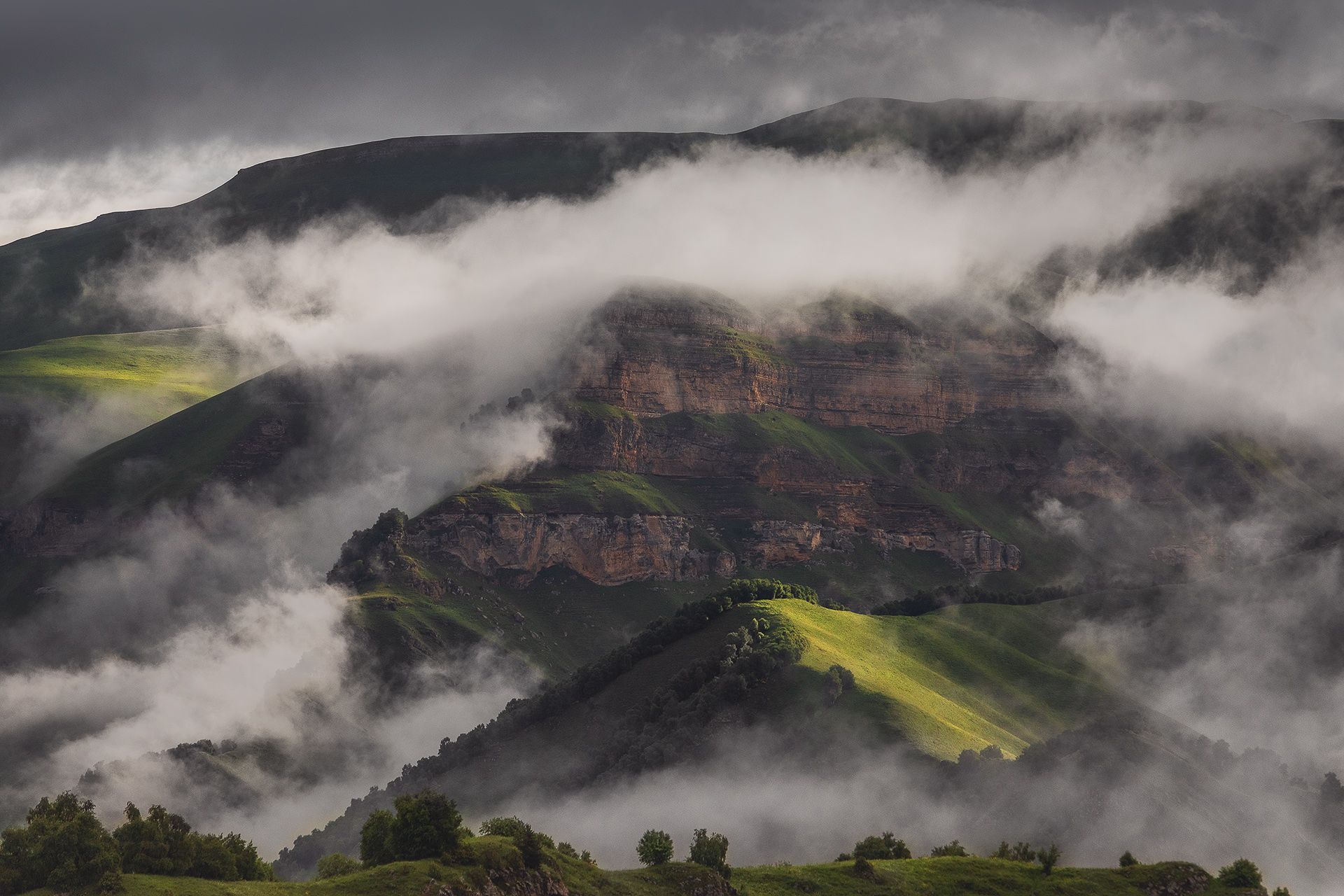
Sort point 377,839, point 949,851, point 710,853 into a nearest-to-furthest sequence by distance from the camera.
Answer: point 377,839 < point 710,853 < point 949,851

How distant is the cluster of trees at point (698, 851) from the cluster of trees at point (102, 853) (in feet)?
113

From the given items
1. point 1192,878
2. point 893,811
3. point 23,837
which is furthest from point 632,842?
point 23,837

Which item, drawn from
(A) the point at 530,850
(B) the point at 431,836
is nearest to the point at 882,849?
(A) the point at 530,850

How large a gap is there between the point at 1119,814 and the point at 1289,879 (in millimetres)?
23265

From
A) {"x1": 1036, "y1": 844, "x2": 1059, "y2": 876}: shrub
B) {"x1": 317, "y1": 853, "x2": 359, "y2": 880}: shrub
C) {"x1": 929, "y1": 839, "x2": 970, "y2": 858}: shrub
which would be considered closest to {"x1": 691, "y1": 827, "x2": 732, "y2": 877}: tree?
{"x1": 929, "y1": 839, "x2": 970, "y2": 858}: shrub

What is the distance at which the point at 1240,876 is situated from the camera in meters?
146

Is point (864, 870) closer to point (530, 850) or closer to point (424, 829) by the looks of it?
point (530, 850)

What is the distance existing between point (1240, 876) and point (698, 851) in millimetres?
51298

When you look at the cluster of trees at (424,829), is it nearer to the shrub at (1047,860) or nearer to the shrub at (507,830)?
the shrub at (507,830)

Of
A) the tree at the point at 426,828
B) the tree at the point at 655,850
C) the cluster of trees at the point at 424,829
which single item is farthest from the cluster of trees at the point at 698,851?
the tree at the point at 426,828

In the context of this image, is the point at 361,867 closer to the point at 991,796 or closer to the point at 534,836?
the point at 534,836

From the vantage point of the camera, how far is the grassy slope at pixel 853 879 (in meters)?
124

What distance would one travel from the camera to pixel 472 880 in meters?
118

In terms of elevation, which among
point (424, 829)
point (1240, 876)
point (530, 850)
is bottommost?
point (1240, 876)
